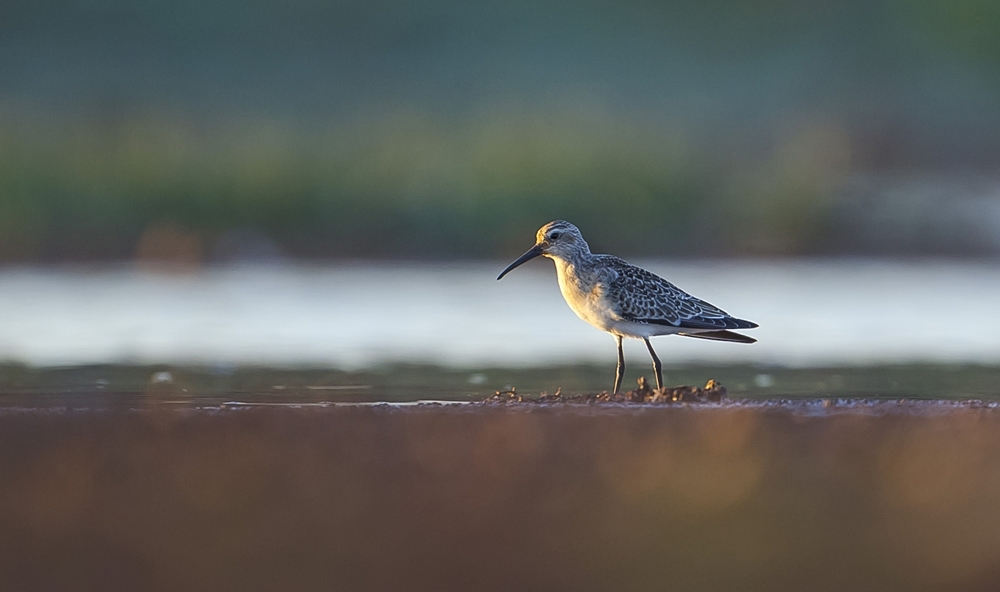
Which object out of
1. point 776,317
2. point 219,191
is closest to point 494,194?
point 219,191

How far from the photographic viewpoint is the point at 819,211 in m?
14.6

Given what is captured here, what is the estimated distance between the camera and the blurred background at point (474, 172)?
29.9 feet

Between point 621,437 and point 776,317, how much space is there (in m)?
5.54

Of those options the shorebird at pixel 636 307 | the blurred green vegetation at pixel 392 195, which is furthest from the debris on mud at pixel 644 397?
the blurred green vegetation at pixel 392 195

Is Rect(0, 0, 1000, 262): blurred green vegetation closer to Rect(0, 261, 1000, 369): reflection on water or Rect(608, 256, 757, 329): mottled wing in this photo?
Rect(0, 261, 1000, 369): reflection on water

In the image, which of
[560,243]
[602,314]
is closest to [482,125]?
[560,243]

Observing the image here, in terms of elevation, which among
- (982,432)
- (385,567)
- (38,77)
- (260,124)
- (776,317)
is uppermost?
(38,77)

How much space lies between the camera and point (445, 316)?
370 inches

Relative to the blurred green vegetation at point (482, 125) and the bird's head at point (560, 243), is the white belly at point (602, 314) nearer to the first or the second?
the bird's head at point (560, 243)

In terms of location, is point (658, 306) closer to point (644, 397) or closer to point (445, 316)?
point (644, 397)

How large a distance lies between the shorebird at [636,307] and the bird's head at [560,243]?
0.44 feet

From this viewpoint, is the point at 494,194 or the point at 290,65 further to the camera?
the point at 290,65

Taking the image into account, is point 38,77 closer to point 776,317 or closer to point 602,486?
point 776,317

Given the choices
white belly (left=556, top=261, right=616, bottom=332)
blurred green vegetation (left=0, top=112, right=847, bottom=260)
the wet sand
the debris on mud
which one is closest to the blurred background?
blurred green vegetation (left=0, top=112, right=847, bottom=260)
